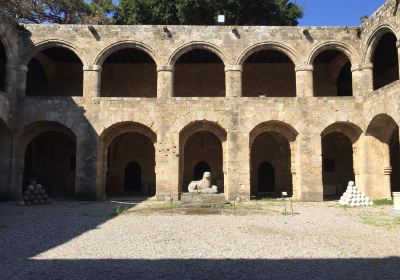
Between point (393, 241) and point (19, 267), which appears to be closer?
point (19, 267)

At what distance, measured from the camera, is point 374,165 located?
1520 centimetres

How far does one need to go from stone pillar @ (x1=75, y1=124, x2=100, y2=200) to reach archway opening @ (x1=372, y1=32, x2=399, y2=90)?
13.7 m

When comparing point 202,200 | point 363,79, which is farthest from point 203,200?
point 363,79

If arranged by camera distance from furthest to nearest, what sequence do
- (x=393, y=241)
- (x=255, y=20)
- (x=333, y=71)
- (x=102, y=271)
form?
(x=255, y=20) → (x=333, y=71) → (x=393, y=241) → (x=102, y=271)

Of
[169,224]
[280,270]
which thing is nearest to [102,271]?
[280,270]

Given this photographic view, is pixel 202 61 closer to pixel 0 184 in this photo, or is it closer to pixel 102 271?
pixel 0 184

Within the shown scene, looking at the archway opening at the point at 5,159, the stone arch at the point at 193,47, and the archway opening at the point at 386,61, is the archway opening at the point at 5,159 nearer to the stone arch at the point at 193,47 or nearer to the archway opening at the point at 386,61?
the stone arch at the point at 193,47

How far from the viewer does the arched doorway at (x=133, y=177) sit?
20.4 meters

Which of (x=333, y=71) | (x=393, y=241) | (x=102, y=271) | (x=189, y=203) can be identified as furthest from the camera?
(x=333, y=71)

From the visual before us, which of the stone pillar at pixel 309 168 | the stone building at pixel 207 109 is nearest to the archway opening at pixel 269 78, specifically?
the stone building at pixel 207 109

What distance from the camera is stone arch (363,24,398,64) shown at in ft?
46.5

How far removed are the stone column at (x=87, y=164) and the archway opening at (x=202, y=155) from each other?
20.1 ft

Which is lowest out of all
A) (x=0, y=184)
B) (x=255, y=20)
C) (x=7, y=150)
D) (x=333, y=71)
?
(x=0, y=184)

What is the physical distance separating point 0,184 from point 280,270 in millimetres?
13628
